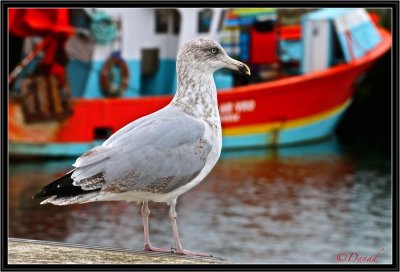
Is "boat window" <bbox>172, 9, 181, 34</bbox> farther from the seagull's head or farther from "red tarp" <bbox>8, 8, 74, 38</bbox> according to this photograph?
the seagull's head

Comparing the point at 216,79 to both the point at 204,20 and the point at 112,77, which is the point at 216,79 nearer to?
the point at 204,20

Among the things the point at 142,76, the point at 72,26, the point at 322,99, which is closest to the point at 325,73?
the point at 322,99

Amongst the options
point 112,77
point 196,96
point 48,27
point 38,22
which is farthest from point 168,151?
point 112,77

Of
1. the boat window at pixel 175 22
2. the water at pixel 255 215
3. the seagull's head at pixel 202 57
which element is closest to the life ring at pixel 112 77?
the boat window at pixel 175 22

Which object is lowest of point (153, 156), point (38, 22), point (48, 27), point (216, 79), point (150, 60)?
point (216, 79)

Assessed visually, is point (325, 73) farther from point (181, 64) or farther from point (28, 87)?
point (181, 64)

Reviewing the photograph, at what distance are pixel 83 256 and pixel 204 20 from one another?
1364cm

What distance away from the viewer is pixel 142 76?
799 inches

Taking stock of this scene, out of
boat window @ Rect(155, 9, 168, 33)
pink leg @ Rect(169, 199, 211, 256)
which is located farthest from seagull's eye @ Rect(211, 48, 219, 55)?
boat window @ Rect(155, 9, 168, 33)

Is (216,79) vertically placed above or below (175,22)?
below

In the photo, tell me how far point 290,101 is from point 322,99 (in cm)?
90

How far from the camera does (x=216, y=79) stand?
19.9 meters

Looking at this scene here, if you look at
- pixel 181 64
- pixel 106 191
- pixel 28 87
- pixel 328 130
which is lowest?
pixel 328 130

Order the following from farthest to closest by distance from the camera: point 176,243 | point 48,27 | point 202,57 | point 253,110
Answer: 1. point 253,110
2. point 48,27
3. point 202,57
4. point 176,243
